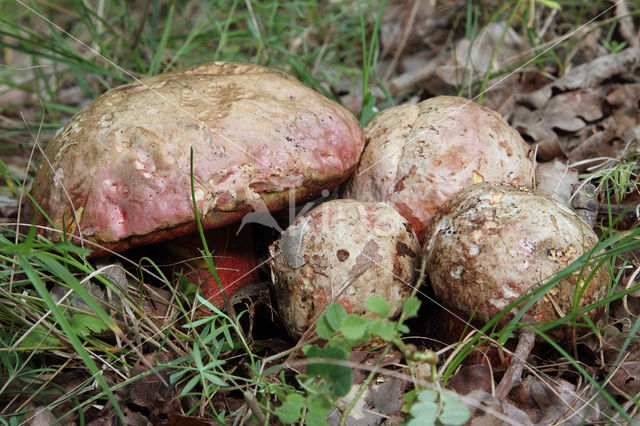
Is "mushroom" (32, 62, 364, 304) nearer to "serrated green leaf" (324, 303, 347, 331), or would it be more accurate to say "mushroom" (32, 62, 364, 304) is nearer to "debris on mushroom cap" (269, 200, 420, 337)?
"debris on mushroom cap" (269, 200, 420, 337)

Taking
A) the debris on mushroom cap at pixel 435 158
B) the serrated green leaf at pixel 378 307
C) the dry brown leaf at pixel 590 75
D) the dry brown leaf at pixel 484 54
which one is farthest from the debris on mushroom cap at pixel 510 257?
the dry brown leaf at pixel 484 54

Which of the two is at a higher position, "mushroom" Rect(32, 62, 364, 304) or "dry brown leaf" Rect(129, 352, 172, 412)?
"mushroom" Rect(32, 62, 364, 304)

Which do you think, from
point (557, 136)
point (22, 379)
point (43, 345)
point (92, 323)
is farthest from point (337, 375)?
point (557, 136)

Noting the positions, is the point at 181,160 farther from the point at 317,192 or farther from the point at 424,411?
the point at 424,411

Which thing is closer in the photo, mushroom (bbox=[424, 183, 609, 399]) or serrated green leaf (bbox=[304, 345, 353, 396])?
serrated green leaf (bbox=[304, 345, 353, 396])

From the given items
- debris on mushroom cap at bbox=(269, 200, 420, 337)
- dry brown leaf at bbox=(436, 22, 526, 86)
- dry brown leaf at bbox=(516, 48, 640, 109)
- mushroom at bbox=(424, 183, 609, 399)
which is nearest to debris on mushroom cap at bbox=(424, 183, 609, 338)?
mushroom at bbox=(424, 183, 609, 399)

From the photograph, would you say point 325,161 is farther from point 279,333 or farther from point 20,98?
point 20,98

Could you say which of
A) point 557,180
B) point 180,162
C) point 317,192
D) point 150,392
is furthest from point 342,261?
point 557,180
